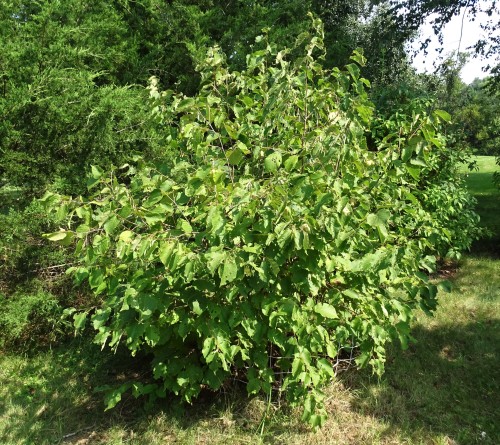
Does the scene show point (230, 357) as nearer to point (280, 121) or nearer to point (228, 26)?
point (280, 121)

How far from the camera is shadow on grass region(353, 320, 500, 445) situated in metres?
3.06

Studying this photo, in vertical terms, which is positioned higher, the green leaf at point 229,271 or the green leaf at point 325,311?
the green leaf at point 229,271

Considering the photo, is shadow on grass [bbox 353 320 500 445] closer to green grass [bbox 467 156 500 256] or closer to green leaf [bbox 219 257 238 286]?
green leaf [bbox 219 257 238 286]

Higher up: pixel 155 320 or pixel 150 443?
pixel 155 320

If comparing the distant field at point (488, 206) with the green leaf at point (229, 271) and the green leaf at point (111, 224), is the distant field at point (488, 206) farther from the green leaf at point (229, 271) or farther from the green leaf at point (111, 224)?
the green leaf at point (111, 224)

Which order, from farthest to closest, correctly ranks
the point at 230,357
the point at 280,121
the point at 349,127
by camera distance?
the point at 280,121 → the point at 230,357 → the point at 349,127

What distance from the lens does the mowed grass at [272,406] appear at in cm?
302

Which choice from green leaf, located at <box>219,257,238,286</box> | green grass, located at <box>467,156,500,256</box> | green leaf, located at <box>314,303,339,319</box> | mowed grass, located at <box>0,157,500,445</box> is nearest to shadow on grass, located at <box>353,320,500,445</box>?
mowed grass, located at <box>0,157,500,445</box>

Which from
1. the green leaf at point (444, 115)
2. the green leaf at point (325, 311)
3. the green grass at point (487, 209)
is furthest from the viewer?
the green grass at point (487, 209)

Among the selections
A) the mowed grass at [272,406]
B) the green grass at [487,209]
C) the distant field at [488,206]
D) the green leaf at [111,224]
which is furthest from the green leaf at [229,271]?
the green grass at [487,209]

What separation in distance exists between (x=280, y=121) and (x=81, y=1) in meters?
3.74

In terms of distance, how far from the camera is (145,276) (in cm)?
262

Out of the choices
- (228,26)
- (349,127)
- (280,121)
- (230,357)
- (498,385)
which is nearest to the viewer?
(349,127)

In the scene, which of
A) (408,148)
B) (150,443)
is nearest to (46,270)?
(150,443)
